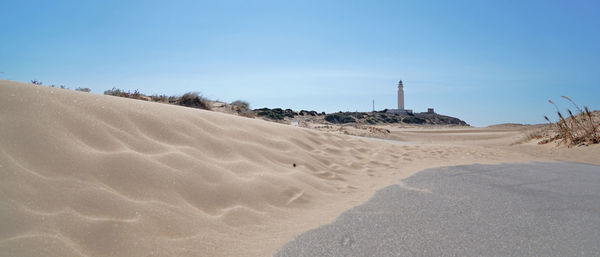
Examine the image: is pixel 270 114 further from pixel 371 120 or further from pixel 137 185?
pixel 137 185

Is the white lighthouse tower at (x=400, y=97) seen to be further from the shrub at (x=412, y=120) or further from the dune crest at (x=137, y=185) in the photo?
the dune crest at (x=137, y=185)

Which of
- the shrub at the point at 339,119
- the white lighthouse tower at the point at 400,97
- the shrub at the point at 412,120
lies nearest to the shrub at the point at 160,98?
the shrub at the point at 339,119

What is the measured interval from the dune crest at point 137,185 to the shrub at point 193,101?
6569mm

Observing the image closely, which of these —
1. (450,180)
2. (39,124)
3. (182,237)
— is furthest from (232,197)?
(450,180)

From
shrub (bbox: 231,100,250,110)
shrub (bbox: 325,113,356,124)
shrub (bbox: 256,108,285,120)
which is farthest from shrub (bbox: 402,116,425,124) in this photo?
shrub (bbox: 231,100,250,110)

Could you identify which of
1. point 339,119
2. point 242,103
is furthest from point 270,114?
point 339,119

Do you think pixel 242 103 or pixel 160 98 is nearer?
pixel 160 98

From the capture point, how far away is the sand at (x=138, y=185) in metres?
1.28

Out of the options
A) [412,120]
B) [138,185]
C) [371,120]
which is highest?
[412,120]

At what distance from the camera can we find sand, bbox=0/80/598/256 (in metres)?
1.28

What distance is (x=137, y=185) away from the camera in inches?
67.8

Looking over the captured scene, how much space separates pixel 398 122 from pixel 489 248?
94.3ft

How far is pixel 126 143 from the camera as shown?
2096mm

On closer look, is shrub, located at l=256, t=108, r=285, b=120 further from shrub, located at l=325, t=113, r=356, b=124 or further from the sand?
the sand
